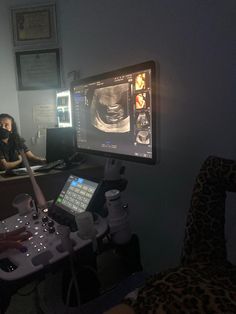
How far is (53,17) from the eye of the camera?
87.8 inches

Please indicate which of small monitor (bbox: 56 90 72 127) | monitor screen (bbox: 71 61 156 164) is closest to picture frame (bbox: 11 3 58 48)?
small monitor (bbox: 56 90 72 127)

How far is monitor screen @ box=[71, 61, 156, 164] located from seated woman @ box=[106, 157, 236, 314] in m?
0.24

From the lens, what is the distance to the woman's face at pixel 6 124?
2180 millimetres

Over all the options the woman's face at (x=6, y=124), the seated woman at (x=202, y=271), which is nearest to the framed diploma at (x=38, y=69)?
the woman's face at (x=6, y=124)

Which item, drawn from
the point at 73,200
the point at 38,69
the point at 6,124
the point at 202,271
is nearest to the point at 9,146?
the point at 6,124

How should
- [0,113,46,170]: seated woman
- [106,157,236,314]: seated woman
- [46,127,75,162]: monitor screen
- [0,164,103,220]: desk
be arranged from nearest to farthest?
1. [106,157,236,314]: seated woman
2. [0,164,103,220]: desk
3. [46,127,75,162]: monitor screen
4. [0,113,46,170]: seated woman

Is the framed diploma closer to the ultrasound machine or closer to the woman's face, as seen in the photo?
the woman's face

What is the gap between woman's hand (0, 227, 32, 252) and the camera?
92cm

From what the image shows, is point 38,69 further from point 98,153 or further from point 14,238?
point 14,238

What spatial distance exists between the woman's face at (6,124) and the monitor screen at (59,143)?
516 mm

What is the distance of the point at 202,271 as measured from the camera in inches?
30.6

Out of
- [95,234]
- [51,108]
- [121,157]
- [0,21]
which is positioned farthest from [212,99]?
[0,21]

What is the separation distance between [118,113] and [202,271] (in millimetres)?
700

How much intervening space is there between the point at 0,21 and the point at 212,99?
81.5 inches
